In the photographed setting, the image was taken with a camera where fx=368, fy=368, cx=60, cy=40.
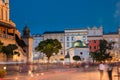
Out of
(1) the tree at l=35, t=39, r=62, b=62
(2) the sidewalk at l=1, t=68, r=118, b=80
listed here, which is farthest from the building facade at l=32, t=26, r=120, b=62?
(2) the sidewalk at l=1, t=68, r=118, b=80

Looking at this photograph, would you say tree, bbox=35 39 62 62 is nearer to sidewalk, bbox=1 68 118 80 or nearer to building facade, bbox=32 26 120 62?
sidewalk, bbox=1 68 118 80

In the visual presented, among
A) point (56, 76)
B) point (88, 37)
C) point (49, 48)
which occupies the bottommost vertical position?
point (56, 76)

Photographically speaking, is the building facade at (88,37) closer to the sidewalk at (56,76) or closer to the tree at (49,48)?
the tree at (49,48)

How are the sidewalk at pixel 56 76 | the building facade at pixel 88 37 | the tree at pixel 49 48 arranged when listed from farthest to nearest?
the building facade at pixel 88 37 → the tree at pixel 49 48 → the sidewalk at pixel 56 76

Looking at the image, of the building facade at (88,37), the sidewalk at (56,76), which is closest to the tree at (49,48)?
the sidewalk at (56,76)

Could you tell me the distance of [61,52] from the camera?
630ft

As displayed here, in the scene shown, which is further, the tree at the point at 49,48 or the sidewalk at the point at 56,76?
the tree at the point at 49,48

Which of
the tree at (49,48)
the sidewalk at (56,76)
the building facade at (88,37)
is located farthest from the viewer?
the building facade at (88,37)

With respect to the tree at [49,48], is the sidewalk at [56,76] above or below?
below

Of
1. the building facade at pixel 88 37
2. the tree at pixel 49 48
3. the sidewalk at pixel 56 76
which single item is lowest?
the sidewalk at pixel 56 76

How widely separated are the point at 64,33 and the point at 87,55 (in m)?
30.6

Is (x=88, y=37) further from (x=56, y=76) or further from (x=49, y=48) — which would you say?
(x=56, y=76)

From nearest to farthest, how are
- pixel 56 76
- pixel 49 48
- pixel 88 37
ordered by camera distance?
pixel 56 76
pixel 49 48
pixel 88 37

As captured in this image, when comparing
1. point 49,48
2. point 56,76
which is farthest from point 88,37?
point 56,76
